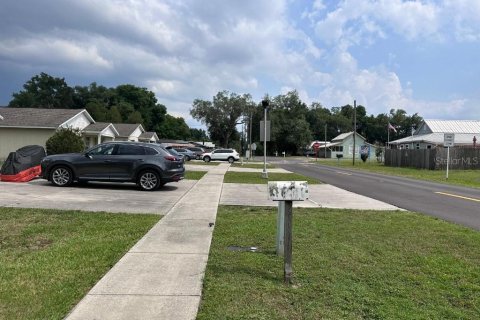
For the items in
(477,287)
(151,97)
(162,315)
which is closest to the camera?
(162,315)

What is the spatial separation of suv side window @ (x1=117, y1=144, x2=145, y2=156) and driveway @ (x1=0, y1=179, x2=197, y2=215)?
120 centimetres

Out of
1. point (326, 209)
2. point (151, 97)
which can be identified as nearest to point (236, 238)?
point (326, 209)

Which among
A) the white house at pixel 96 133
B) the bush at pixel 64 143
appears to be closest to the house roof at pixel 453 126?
the white house at pixel 96 133

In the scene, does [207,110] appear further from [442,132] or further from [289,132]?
[442,132]

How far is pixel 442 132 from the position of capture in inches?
2234

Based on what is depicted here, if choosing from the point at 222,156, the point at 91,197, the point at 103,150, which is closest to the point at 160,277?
the point at 91,197

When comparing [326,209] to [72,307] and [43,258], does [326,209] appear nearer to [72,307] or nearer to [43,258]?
[43,258]

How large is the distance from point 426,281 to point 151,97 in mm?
123952

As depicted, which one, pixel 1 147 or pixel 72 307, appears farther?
pixel 1 147

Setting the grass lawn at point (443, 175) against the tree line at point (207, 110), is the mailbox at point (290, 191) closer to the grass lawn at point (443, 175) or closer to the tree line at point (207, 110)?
the grass lawn at point (443, 175)

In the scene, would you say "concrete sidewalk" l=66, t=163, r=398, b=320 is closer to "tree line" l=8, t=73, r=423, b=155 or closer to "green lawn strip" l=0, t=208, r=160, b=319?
"green lawn strip" l=0, t=208, r=160, b=319

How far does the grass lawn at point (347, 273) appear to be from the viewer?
14.3 ft

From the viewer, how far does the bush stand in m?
27.7

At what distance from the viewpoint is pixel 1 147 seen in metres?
33.8
